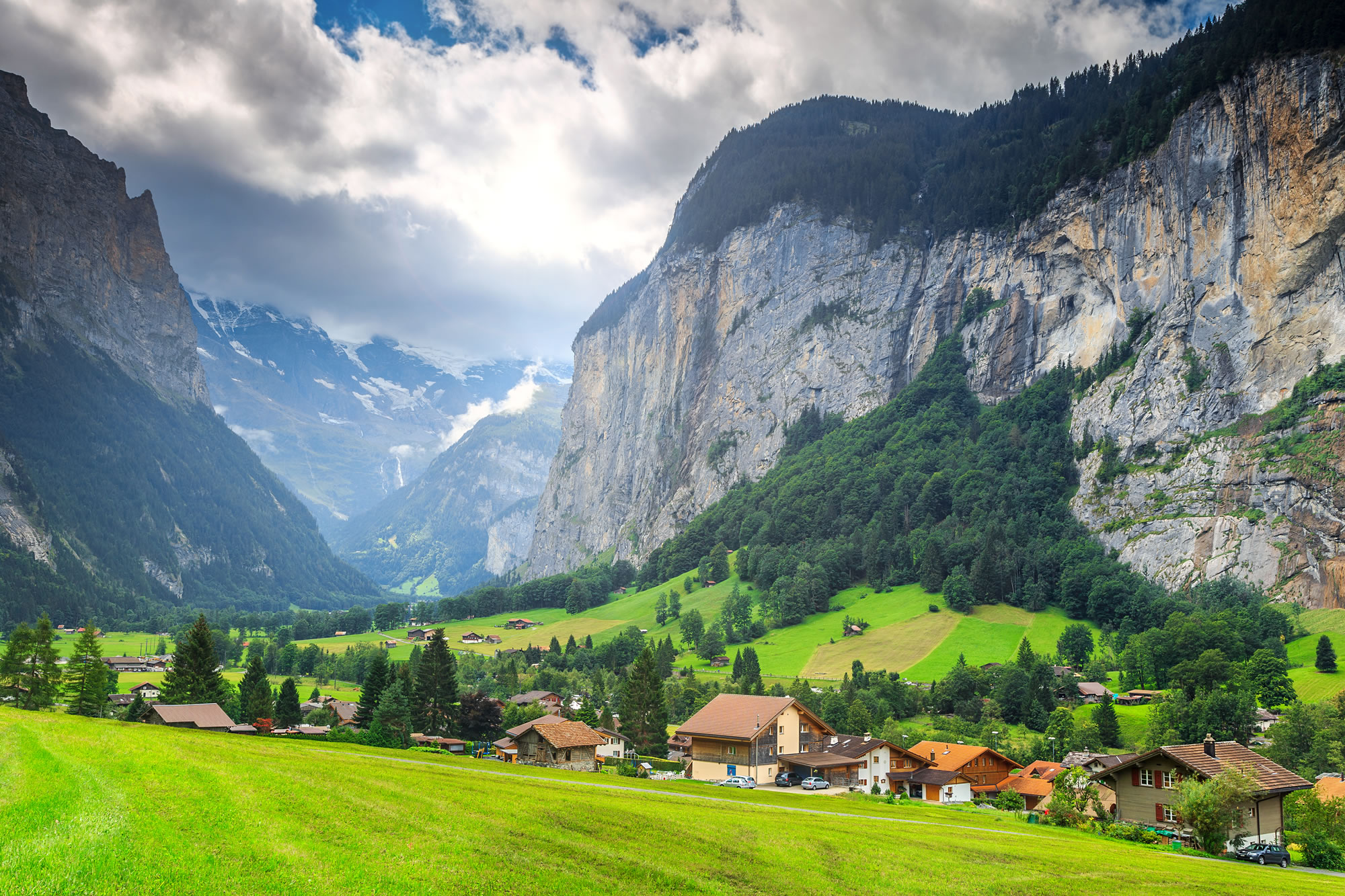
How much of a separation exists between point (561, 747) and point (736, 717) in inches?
576

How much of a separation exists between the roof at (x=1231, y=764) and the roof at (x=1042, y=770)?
75.6 ft

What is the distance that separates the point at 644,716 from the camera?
2790 inches

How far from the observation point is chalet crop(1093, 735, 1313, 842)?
127 feet

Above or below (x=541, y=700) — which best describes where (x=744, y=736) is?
above

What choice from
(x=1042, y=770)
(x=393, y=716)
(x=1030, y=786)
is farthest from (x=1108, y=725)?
(x=393, y=716)

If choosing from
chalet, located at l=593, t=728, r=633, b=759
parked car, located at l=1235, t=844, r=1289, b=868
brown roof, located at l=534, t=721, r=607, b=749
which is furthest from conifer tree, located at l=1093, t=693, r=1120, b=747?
brown roof, located at l=534, t=721, r=607, b=749

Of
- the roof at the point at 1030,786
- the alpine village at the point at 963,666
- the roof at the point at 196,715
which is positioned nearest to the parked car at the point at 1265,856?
the alpine village at the point at 963,666

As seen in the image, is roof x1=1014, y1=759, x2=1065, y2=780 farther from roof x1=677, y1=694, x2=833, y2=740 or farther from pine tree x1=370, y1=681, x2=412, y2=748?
pine tree x1=370, y1=681, x2=412, y2=748

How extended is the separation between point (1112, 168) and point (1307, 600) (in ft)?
323

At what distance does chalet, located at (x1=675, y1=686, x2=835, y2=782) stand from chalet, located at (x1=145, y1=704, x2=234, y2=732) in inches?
1434

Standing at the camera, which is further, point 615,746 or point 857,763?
point 615,746

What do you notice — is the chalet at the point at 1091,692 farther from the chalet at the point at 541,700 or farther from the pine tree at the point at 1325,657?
the chalet at the point at 541,700

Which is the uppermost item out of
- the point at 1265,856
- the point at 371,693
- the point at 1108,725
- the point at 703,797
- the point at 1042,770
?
the point at 1108,725

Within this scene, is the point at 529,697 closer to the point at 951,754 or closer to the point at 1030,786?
the point at 951,754
